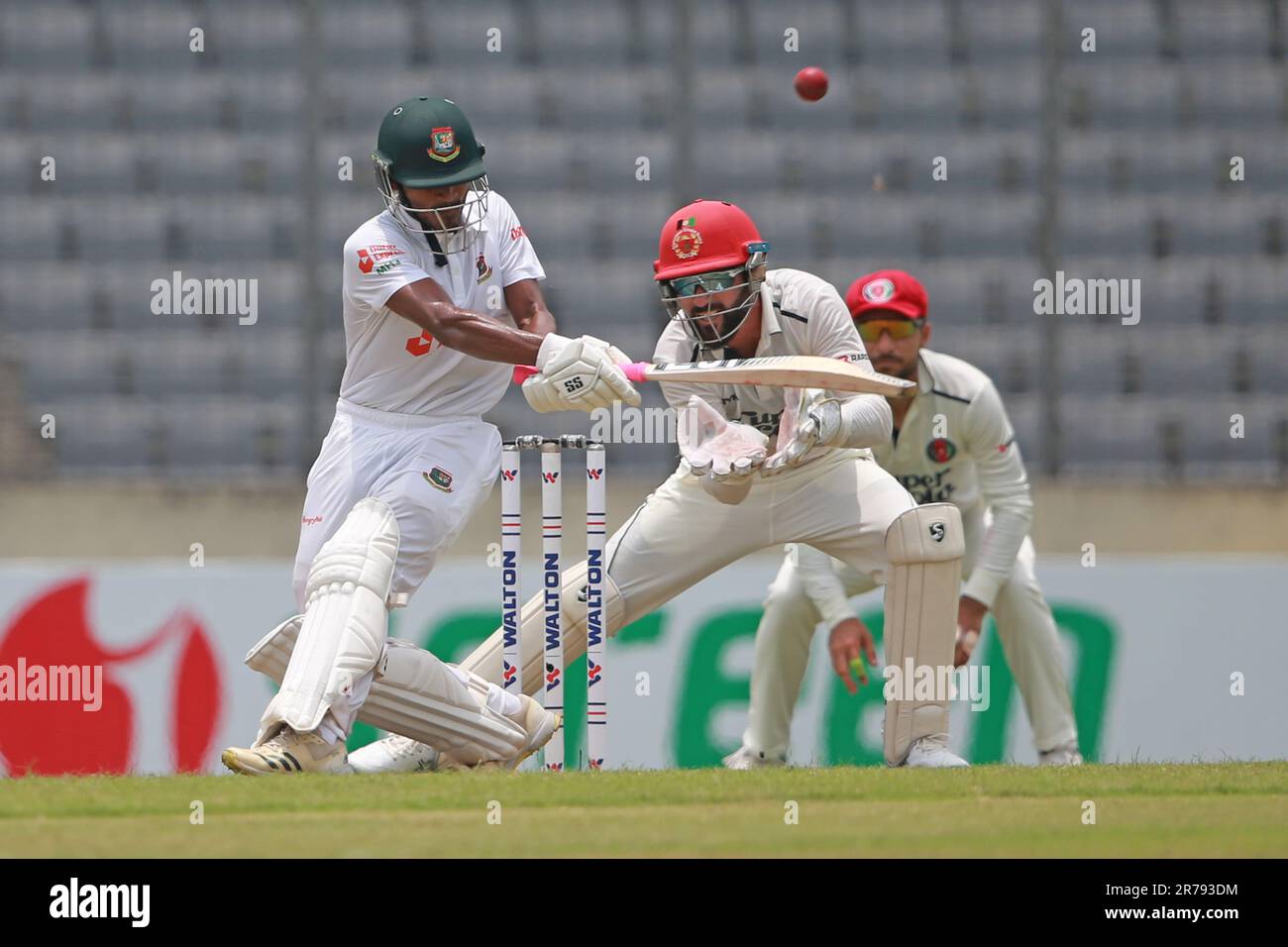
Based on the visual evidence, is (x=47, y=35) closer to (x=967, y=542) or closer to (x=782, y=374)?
(x=967, y=542)

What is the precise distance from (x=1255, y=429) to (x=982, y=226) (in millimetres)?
1494

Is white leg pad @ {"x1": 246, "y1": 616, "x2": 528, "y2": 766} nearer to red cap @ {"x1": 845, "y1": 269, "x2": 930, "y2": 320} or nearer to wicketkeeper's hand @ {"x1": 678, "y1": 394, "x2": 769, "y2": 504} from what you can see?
wicketkeeper's hand @ {"x1": 678, "y1": 394, "x2": 769, "y2": 504}

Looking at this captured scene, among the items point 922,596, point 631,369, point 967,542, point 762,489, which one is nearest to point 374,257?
point 631,369

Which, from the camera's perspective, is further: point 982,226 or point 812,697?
point 982,226

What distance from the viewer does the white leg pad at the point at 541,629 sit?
5672 millimetres

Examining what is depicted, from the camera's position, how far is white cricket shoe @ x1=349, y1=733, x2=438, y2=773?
17.5 feet

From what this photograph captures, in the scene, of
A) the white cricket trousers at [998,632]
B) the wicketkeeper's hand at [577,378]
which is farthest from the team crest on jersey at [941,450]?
the wicketkeeper's hand at [577,378]

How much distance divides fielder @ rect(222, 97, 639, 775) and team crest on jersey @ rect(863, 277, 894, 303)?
137cm

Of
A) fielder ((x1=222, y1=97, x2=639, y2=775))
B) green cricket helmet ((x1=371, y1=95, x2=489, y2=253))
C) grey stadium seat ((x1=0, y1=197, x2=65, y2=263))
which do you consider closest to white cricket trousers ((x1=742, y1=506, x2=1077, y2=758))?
fielder ((x1=222, y1=97, x2=639, y2=775))

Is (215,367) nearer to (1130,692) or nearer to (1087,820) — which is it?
(1130,692)

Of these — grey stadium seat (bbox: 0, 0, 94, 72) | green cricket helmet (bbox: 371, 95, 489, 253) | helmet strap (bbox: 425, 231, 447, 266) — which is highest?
grey stadium seat (bbox: 0, 0, 94, 72)

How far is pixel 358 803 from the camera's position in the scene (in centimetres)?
417
